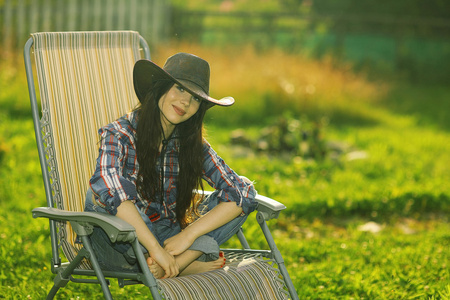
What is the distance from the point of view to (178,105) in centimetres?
287

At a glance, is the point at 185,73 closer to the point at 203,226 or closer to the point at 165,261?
the point at 203,226

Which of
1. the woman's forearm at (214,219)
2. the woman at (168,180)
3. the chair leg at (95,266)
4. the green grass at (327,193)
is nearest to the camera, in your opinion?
the chair leg at (95,266)

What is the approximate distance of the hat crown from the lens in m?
2.85

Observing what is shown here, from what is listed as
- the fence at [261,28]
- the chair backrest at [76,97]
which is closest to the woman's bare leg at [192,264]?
the chair backrest at [76,97]

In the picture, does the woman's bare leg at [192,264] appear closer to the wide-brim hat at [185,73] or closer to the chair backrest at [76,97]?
the chair backrest at [76,97]

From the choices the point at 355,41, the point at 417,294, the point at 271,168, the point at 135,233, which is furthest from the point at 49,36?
the point at 355,41

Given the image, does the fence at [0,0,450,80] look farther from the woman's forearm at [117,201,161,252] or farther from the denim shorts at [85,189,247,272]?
the woman's forearm at [117,201,161,252]

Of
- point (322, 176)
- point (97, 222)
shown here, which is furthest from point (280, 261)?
point (322, 176)

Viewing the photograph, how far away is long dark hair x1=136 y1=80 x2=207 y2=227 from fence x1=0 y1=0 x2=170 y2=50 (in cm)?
726

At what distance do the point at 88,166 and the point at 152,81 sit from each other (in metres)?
0.59

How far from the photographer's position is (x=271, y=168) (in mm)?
6121

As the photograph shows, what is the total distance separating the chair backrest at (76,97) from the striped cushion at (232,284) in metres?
0.68

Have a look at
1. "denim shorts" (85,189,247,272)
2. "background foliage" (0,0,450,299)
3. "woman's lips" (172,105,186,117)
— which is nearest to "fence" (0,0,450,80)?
"background foliage" (0,0,450,299)

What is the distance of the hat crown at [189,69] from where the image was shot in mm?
2850
